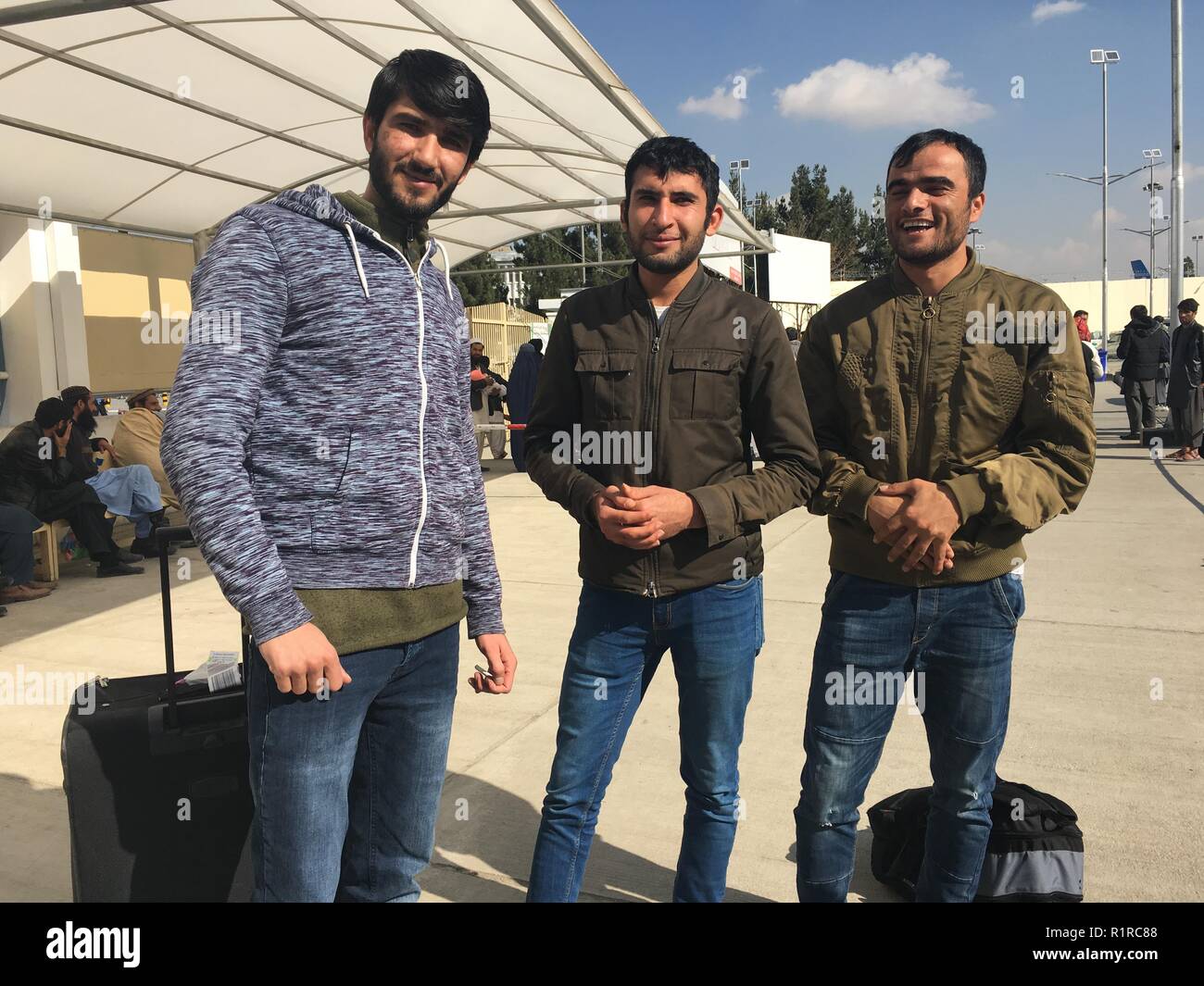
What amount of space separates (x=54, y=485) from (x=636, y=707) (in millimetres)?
6496

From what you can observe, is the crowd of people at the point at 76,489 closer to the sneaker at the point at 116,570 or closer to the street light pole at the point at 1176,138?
the sneaker at the point at 116,570

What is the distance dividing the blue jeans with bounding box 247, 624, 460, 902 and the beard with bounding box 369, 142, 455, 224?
2.56 feet

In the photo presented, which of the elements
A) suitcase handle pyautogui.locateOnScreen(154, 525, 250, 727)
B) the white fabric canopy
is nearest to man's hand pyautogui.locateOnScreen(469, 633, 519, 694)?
suitcase handle pyautogui.locateOnScreen(154, 525, 250, 727)

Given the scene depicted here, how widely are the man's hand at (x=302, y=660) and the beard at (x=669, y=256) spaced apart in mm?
1199

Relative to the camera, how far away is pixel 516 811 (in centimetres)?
327

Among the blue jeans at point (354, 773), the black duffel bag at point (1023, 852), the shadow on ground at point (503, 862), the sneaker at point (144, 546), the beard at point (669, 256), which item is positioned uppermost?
the beard at point (669, 256)

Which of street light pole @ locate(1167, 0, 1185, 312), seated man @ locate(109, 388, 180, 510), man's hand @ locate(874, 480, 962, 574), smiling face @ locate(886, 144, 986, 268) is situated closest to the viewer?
man's hand @ locate(874, 480, 962, 574)

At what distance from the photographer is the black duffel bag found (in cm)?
252

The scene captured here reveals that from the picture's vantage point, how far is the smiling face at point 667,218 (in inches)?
86.4

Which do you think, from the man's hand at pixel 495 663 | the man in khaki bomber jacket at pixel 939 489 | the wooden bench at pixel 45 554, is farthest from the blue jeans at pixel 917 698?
the wooden bench at pixel 45 554

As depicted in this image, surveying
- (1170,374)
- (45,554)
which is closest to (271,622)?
(45,554)

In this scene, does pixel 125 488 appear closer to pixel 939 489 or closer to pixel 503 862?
pixel 503 862

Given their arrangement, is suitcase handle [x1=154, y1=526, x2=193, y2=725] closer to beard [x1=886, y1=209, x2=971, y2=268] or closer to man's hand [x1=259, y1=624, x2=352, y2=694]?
man's hand [x1=259, y1=624, x2=352, y2=694]
